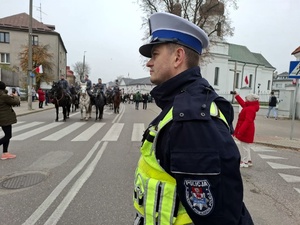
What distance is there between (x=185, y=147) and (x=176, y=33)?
66 centimetres

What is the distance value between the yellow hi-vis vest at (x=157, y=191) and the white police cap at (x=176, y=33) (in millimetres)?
398

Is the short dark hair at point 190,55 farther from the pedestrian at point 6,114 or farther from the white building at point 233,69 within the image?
the white building at point 233,69

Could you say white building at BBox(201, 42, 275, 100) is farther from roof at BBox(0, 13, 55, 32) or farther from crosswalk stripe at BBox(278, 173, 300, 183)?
crosswalk stripe at BBox(278, 173, 300, 183)

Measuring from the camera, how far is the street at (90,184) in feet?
11.9

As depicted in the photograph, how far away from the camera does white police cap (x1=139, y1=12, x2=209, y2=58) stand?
4.50 feet

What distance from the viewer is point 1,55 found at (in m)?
48.7

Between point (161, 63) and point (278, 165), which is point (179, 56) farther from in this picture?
point (278, 165)

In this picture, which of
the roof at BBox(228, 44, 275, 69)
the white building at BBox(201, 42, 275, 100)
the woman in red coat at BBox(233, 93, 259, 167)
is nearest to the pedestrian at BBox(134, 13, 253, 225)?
the woman in red coat at BBox(233, 93, 259, 167)

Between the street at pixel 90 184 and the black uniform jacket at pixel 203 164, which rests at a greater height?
the black uniform jacket at pixel 203 164

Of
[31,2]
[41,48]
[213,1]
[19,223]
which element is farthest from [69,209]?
[41,48]

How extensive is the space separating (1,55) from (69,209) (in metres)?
54.4

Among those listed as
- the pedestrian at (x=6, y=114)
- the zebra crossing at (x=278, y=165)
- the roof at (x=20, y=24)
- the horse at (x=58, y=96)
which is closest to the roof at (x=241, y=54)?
the roof at (x=20, y=24)

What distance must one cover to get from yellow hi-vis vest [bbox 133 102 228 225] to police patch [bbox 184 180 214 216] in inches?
5.4

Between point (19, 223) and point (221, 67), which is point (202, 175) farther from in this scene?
point (221, 67)
